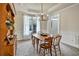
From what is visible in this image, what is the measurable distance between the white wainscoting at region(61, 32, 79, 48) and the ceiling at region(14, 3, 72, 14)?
1.45 ft

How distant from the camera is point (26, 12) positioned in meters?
2.53

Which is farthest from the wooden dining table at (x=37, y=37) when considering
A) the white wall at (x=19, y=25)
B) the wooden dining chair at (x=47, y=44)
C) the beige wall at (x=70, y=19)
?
the beige wall at (x=70, y=19)

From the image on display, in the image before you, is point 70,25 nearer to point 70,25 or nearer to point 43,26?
point 70,25

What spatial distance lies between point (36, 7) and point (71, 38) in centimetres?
78

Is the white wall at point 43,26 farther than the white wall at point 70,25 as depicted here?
Yes

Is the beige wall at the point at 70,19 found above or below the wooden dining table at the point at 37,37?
above

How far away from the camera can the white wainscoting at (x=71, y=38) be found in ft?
8.05

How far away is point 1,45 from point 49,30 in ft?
2.67

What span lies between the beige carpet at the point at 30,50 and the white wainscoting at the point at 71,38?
7 cm

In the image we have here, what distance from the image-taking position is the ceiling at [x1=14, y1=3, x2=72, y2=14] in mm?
2409

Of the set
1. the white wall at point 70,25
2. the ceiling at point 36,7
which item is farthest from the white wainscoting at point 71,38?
the ceiling at point 36,7

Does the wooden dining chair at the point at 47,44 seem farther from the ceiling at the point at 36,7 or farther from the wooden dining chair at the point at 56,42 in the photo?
the ceiling at the point at 36,7

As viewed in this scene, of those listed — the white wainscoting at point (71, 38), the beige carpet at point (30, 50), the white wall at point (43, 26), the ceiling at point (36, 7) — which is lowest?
the beige carpet at point (30, 50)

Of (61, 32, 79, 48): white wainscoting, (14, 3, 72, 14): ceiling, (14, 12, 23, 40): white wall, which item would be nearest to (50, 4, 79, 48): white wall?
(61, 32, 79, 48): white wainscoting
